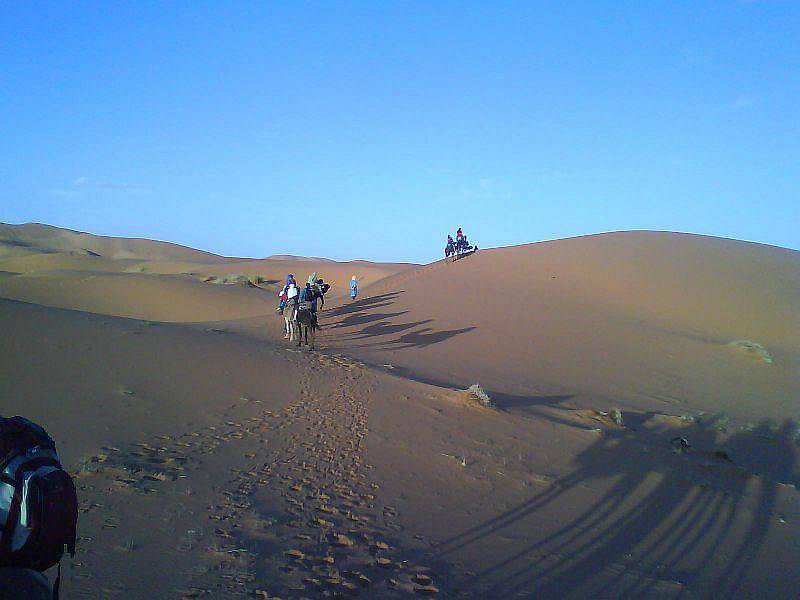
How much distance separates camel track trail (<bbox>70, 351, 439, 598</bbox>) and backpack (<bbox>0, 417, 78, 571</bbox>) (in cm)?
257

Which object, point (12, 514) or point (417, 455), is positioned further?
point (417, 455)

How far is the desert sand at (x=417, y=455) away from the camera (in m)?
5.07

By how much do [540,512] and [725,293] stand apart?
84.6 feet

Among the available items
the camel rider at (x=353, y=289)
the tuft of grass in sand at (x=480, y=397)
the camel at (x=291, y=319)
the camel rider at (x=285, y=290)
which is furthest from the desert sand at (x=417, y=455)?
the camel rider at (x=353, y=289)

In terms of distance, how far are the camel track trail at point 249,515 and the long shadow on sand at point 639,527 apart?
890mm

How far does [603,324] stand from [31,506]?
74.5 ft

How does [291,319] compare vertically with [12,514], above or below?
above

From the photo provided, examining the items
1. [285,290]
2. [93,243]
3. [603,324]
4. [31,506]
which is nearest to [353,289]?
[285,290]

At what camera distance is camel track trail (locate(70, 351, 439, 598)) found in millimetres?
4488

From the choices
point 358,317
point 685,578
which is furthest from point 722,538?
point 358,317

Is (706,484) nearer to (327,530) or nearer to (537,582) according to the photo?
(537,582)

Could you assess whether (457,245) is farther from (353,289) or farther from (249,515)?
(249,515)

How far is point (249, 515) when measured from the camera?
5.70m

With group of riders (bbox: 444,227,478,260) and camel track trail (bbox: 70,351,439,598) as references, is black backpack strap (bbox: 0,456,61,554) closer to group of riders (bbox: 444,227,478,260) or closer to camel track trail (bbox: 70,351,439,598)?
camel track trail (bbox: 70,351,439,598)
